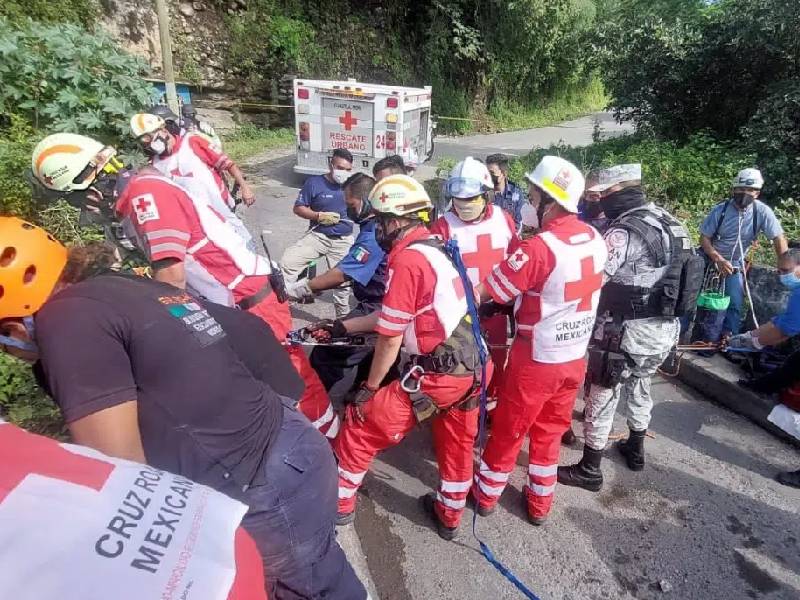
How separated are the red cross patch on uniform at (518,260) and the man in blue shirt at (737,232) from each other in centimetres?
343

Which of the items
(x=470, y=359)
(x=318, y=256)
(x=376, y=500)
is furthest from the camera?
(x=318, y=256)

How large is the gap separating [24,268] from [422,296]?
1.55m

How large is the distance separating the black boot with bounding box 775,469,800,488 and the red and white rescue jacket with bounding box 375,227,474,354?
2.57 metres

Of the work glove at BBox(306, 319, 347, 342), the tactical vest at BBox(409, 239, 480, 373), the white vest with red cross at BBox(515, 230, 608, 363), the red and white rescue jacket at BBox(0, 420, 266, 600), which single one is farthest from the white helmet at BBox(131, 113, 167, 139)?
the red and white rescue jacket at BBox(0, 420, 266, 600)

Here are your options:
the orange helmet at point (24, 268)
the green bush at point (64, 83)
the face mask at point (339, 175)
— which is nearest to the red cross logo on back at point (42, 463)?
the orange helmet at point (24, 268)

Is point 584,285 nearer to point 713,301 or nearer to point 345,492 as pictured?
point 345,492

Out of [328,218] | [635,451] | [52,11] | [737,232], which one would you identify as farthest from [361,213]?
[52,11]

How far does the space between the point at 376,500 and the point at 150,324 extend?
2197 millimetres

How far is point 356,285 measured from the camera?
3.50m

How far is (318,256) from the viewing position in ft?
16.9

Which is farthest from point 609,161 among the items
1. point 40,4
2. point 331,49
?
point 331,49

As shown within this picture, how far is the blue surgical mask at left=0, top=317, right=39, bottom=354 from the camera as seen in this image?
141 cm

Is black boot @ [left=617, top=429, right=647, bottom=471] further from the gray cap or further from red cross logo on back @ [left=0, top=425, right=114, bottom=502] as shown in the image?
red cross logo on back @ [left=0, top=425, right=114, bottom=502]

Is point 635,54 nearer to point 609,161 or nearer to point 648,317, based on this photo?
point 609,161
